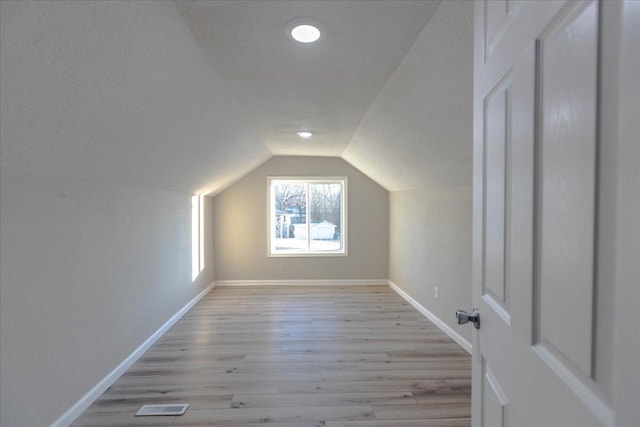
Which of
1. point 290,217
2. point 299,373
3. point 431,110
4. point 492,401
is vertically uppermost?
point 431,110

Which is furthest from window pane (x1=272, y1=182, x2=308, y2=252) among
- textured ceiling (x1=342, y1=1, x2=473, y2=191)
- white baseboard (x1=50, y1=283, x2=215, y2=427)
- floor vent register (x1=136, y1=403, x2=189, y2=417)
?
floor vent register (x1=136, y1=403, x2=189, y2=417)

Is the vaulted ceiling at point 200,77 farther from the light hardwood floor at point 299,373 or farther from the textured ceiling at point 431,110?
the light hardwood floor at point 299,373

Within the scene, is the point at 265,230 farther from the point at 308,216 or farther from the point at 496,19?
the point at 496,19

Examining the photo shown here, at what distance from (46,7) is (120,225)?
5.99 feet

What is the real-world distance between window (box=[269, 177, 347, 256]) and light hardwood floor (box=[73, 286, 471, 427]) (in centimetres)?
175

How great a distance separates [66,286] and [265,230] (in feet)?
11.8

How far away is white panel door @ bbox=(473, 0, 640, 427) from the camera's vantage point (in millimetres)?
523

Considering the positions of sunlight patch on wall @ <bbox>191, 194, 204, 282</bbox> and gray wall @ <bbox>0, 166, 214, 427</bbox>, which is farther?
sunlight patch on wall @ <bbox>191, 194, 204, 282</bbox>

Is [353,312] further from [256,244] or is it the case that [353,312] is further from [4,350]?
[4,350]

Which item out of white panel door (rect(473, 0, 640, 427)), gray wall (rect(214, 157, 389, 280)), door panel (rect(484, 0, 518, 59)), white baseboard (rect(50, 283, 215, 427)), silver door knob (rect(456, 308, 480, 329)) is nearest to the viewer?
white panel door (rect(473, 0, 640, 427))

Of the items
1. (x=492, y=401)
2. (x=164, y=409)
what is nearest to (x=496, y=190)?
(x=492, y=401)

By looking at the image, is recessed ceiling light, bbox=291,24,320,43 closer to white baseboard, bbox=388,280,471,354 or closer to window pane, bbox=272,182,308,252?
white baseboard, bbox=388,280,471,354

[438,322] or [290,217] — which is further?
[290,217]

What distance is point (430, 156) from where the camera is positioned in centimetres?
288
